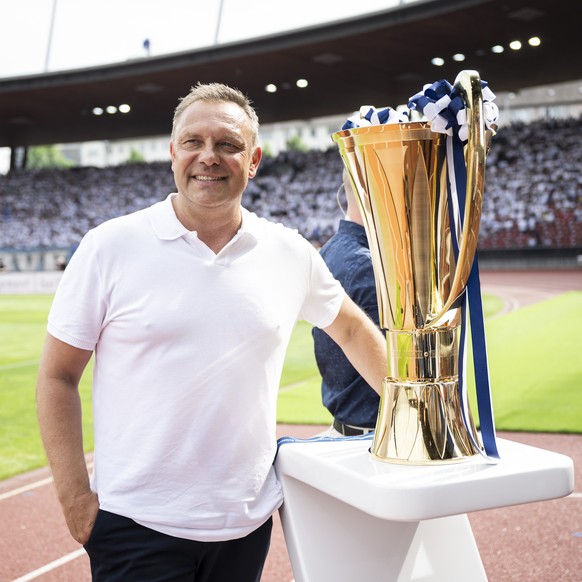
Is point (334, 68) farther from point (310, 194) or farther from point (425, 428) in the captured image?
point (425, 428)

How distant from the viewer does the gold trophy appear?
1495 millimetres

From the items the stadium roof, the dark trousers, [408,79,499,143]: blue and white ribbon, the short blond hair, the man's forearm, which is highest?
the stadium roof

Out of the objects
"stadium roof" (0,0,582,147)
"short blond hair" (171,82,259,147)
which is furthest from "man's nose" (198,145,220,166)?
"stadium roof" (0,0,582,147)

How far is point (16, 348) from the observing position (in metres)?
13.2

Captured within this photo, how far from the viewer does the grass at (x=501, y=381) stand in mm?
6922

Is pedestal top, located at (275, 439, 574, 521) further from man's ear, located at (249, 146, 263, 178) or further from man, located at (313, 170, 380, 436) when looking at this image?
man, located at (313, 170, 380, 436)

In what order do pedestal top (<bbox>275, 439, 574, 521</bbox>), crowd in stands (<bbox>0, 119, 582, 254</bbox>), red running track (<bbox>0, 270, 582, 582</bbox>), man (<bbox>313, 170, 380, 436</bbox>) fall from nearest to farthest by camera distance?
pedestal top (<bbox>275, 439, 574, 521</bbox>) → man (<bbox>313, 170, 380, 436</bbox>) → red running track (<bbox>0, 270, 582, 582</bbox>) → crowd in stands (<bbox>0, 119, 582, 254</bbox>)

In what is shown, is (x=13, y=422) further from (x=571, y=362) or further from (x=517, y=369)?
(x=571, y=362)

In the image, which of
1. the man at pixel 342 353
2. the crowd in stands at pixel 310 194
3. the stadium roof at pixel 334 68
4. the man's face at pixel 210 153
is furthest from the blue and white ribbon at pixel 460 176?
the crowd in stands at pixel 310 194

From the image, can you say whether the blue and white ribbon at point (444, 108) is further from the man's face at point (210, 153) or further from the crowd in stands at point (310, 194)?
the crowd in stands at point (310, 194)

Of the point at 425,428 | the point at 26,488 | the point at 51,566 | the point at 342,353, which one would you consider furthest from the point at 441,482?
the point at 26,488

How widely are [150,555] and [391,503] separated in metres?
0.70

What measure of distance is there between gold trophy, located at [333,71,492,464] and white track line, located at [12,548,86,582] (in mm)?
3014

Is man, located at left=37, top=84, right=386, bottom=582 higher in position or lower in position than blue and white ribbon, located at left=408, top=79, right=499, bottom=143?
lower
